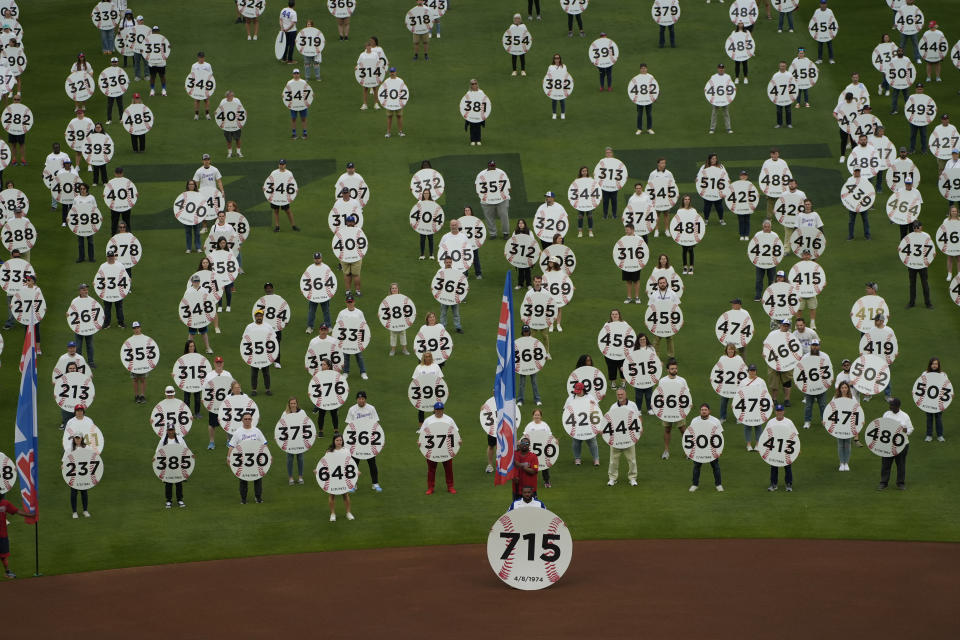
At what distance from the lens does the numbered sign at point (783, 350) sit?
1593 inches

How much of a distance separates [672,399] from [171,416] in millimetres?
11912

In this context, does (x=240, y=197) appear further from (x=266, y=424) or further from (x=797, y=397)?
(x=797, y=397)

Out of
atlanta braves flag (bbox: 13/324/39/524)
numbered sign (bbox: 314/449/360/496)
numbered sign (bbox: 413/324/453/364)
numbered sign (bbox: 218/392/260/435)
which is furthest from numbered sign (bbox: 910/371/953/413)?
atlanta braves flag (bbox: 13/324/39/524)

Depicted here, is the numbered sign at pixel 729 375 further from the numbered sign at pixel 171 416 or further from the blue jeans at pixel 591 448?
the numbered sign at pixel 171 416

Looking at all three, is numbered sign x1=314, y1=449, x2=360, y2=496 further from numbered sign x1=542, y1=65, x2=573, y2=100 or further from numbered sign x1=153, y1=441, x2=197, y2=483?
numbered sign x1=542, y1=65, x2=573, y2=100

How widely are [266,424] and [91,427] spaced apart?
4749mm

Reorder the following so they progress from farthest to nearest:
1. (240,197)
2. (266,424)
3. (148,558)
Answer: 1. (240,197)
2. (266,424)
3. (148,558)

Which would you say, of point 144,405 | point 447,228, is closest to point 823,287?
point 447,228

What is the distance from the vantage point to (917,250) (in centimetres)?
4497

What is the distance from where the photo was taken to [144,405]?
139 feet

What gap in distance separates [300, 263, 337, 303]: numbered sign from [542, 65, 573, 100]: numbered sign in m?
14.8

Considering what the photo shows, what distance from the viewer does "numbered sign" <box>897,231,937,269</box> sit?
147 ft

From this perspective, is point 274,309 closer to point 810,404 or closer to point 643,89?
point 810,404

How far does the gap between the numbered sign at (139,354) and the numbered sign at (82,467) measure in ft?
16.7
